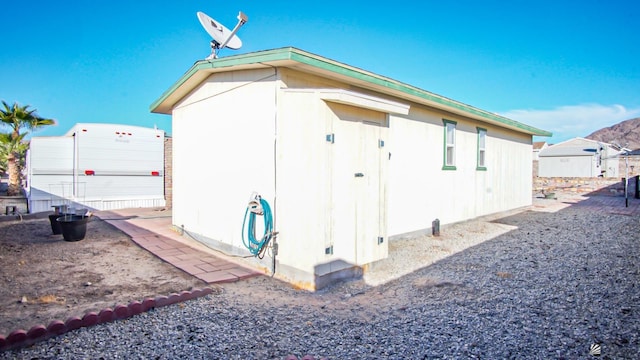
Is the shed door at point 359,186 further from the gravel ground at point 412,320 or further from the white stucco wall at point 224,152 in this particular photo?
the white stucco wall at point 224,152

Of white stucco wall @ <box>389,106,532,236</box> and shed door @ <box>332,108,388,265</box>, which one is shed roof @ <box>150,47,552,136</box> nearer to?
white stucco wall @ <box>389,106,532,236</box>

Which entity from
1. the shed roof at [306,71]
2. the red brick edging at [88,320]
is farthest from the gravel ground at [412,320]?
the shed roof at [306,71]

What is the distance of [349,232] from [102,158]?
9495 mm

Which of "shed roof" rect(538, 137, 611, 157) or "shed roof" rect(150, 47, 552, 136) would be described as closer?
"shed roof" rect(150, 47, 552, 136)

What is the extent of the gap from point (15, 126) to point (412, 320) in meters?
19.5

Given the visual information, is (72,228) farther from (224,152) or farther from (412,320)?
(412,320)

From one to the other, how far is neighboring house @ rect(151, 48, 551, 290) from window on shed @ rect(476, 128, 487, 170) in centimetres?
244

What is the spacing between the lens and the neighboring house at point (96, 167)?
10242 mm

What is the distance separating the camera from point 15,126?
1572 cm

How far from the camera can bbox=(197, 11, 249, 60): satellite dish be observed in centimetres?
592

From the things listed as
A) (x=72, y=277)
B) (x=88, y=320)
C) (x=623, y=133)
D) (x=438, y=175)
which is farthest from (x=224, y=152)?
(x=623, y=133)

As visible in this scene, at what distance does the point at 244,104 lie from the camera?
17.1ft

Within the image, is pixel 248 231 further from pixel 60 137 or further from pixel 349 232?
pixel 60 137

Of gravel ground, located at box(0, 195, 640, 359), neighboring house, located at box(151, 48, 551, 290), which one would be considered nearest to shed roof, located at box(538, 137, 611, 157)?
neighboring house, located at box(151, 48, 551, 290)
